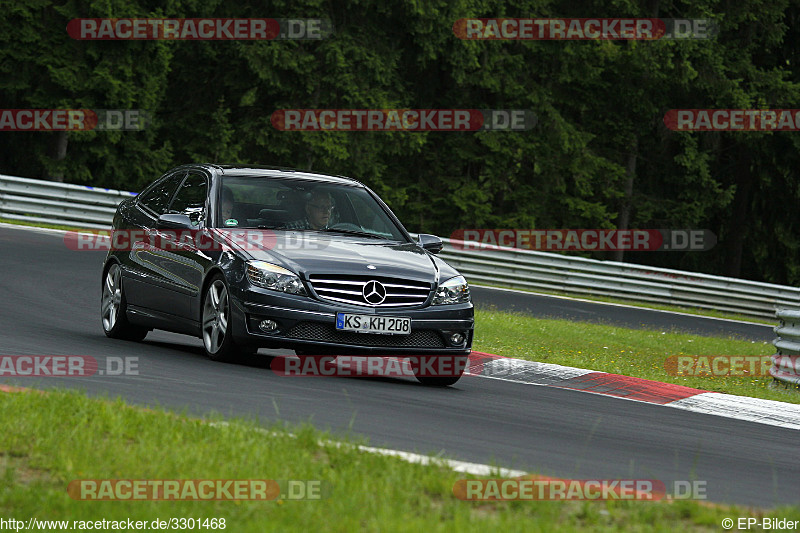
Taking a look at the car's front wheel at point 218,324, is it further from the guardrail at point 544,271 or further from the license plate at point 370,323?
the guardrail at point 544,271

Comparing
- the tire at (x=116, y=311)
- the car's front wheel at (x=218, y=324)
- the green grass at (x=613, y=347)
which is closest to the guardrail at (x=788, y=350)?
the green grass at (x=613, y=347)

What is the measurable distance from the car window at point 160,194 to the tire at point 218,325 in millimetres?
1654

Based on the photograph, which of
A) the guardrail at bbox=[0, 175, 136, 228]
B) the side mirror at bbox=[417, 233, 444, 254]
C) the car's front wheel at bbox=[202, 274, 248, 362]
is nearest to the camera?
the car's front wheel at bbox=[202, 274, 248, 362]

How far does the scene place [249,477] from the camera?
554 centimetres

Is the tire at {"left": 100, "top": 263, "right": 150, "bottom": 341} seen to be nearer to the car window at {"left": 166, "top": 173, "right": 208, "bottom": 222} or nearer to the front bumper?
the car window at {"left": 166, "top": 173, "right": 208, "bottom": 222}

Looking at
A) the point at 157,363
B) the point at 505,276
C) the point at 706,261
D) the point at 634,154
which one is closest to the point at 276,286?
the point at 157,363

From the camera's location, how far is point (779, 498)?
6336 millimetres

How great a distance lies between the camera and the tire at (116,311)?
38.7 ft

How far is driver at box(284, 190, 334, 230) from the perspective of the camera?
10.9m

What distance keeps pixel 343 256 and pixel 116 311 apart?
2.81 m

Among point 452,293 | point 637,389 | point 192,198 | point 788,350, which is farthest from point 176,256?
point 788,350

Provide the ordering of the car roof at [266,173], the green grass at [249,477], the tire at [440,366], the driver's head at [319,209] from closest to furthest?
the green grass at [249,477], the tire at [440,366], the driver's head at [319,209], the car roof at [266,173]

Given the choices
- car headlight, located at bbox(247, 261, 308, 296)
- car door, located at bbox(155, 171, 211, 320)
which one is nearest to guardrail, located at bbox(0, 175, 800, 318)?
car door, located at bbox(155, 171, 211, 320)

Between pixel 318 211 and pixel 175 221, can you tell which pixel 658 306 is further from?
pixel 175 221
